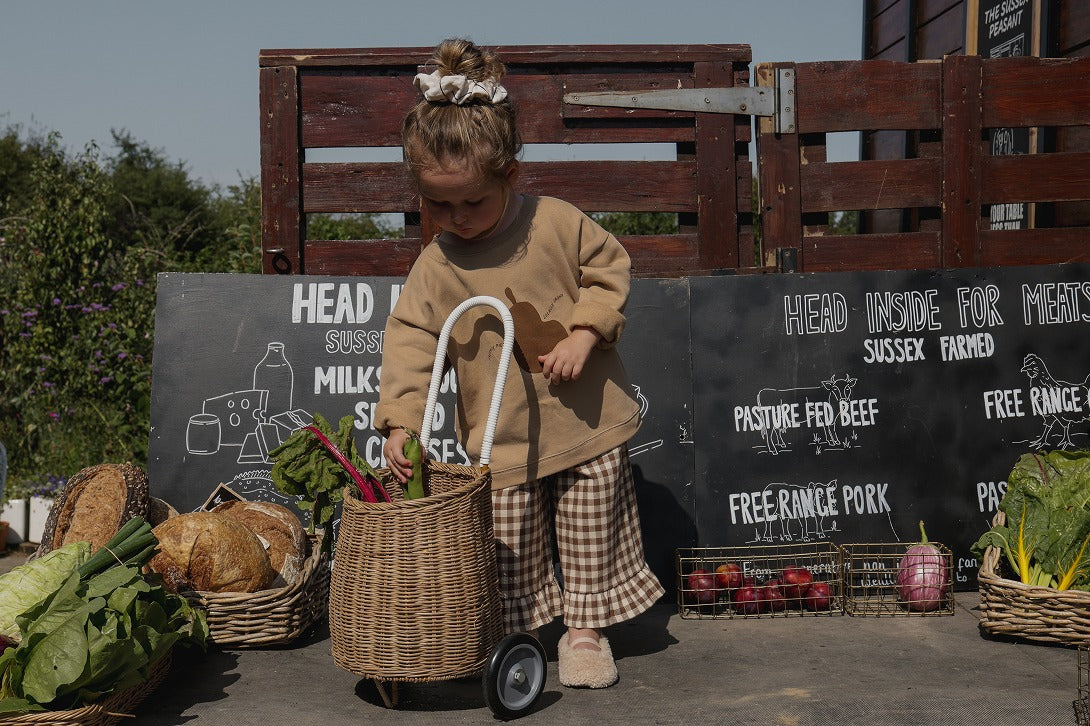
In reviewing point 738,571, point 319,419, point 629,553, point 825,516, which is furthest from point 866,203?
point 319,419

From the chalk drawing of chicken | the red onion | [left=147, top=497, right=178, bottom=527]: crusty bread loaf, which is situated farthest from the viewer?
the chalk drawing of chicken

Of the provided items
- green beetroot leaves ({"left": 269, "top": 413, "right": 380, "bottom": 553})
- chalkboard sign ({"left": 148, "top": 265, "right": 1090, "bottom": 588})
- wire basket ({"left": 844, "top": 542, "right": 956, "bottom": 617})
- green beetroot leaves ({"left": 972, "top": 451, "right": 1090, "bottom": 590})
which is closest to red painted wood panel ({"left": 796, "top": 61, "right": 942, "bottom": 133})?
chalkboard sign ({"left": 148, "top": 265, "right": 1090, "bottom": 588})

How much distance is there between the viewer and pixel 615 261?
3605mm

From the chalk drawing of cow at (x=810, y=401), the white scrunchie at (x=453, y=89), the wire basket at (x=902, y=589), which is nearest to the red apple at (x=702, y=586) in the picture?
the wire basket at (x=902, y=589)

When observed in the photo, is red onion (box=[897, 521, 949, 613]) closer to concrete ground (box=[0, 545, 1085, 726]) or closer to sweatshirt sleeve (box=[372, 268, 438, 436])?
concrete ground (box=[0, 545, 1085, 726])

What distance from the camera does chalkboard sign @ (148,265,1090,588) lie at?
4.75 meters

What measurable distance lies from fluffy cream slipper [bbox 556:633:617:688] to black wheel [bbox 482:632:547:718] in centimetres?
26

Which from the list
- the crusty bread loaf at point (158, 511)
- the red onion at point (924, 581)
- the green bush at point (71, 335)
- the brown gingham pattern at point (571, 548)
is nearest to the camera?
the brown gingham pattern at point (571, 548)

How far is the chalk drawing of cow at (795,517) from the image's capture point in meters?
4.74

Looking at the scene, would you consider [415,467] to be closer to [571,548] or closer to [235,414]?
[571,548]

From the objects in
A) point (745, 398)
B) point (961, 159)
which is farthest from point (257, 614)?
point (961, 159)

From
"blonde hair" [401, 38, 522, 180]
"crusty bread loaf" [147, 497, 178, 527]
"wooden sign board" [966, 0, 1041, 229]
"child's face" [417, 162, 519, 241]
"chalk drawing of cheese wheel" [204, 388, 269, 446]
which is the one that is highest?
"wooden sign board" [966, 0, 1041, 229]

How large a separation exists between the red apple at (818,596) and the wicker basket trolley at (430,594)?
1.60 meters

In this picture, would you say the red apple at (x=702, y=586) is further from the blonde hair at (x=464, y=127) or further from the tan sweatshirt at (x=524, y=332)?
the blonde hair at (x=464, y=127)
